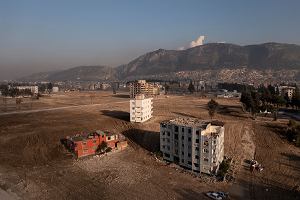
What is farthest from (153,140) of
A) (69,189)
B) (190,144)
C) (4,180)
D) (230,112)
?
(230,112)

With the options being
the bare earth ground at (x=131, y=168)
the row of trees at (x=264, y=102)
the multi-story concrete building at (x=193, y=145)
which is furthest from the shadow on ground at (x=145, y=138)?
the row of trees at (x=264, y=102)

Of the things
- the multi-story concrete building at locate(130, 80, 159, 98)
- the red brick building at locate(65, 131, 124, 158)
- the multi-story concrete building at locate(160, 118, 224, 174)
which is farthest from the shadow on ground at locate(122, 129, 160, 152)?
the multi-story concrete building at locate(130, 80, 159, 98)

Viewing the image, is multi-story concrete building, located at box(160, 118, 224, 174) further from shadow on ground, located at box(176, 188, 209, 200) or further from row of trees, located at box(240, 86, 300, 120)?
row of trees, located at box(240, 86, 300, 120)

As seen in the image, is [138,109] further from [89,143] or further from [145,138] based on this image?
[89,143]

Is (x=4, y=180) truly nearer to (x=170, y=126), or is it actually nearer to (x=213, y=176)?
(x=170, y=126)

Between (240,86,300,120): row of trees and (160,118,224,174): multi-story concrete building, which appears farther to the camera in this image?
(240,86,300,120): row of trees

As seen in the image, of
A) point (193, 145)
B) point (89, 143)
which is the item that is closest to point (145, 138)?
point (89, 143)

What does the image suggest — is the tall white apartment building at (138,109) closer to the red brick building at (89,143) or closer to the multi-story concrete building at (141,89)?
the red brick building at (89,143)
